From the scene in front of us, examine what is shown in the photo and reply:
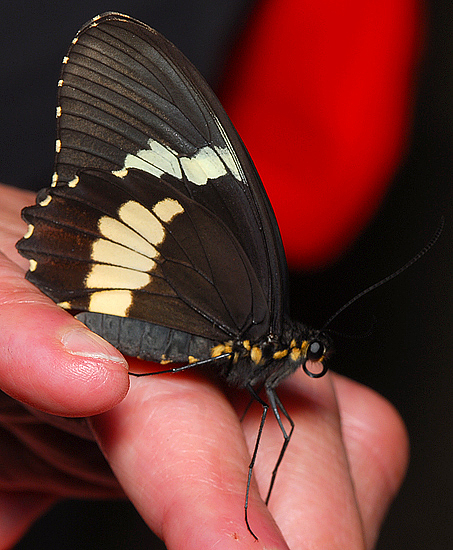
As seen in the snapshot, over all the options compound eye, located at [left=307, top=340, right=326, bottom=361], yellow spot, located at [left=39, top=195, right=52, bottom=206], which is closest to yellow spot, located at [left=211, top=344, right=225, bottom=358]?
Result: compound eye, located at [left=307, top=340, right=326, bottom=361]

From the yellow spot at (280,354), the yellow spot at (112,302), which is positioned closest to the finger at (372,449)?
the yellow spot at (280,354)

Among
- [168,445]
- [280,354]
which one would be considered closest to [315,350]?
[280,354]

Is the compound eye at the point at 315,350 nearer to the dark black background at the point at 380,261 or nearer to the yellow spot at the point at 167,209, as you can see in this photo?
the yellow spot at the point at 167,209

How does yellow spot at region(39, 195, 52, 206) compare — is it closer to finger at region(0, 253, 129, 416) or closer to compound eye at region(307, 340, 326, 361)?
finger at region(0, 253, 129, 416)

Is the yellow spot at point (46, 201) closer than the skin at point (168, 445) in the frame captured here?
No

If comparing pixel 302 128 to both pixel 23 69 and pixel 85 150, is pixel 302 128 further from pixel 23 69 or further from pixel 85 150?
pixel 85 150

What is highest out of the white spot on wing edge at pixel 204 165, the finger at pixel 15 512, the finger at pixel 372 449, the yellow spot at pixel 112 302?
the white spot on wing edge at pixel 204 165
